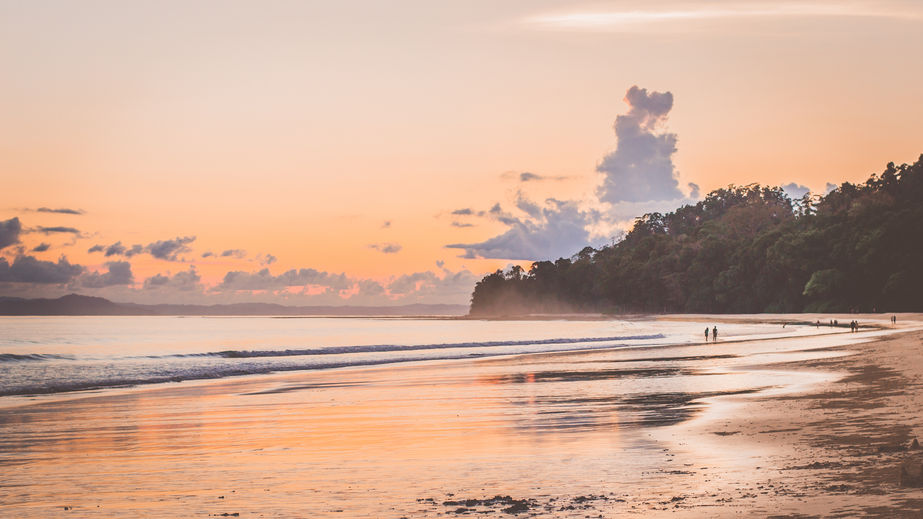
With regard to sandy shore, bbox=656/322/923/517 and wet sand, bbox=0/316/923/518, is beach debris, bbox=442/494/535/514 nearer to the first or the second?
wet sand, bbox=0/316/923/518

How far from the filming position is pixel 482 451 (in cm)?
1301

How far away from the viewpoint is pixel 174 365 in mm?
42094

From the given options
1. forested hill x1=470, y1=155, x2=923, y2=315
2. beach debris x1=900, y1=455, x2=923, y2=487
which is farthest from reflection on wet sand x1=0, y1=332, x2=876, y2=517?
forested hill x1=470, y1=155, x2=923, y2=315

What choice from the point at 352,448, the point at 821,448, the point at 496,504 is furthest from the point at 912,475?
the point at 352,448

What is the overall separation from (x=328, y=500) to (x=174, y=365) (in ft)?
115

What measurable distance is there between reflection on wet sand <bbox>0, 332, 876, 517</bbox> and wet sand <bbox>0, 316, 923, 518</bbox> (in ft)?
0.17

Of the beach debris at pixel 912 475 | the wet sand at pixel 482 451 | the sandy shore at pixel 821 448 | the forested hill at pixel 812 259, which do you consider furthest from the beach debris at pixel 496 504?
the forested hill at pixel 812 259

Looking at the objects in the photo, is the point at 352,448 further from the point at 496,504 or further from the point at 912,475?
the point at 912,475

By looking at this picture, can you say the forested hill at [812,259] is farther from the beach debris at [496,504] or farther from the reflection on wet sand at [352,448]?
the beach debris at [496,504]

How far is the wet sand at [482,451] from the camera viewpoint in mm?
9172

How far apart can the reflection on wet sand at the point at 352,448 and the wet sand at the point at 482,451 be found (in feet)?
0.17

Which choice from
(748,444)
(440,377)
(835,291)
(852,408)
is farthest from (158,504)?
(835,291)

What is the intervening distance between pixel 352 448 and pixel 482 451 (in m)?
2.21

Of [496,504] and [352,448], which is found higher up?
[496,504]
